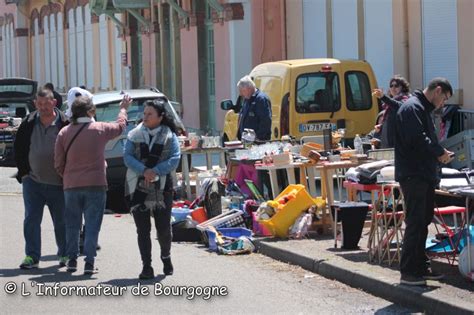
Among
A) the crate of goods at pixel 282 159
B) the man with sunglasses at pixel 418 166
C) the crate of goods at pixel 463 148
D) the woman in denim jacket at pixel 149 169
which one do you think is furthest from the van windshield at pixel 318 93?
the man with sunglasses at pixel 418 166

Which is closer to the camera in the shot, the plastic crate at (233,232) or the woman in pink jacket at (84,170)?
the woman in pink jacket at (84,170)

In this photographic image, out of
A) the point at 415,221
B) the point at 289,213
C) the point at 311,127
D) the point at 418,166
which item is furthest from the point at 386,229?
the point at 311,127

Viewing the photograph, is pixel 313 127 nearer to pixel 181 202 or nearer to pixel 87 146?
pixel 181 202

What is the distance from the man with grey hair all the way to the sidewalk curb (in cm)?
335

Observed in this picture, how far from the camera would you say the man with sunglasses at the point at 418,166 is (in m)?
9.05

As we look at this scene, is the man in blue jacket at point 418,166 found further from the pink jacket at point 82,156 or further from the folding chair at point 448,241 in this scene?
the pink jacket at point 82,156

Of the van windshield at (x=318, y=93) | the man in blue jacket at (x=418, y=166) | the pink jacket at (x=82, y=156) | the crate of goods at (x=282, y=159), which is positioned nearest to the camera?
the man in blue jacket at (x=418, y=166)

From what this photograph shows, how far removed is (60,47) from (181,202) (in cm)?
3234

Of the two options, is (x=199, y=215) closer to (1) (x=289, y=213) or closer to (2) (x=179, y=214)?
(2) (x=179, y=214)

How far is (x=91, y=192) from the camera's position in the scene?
10484 mm

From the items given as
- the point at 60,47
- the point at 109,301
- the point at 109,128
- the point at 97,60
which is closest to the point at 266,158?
the point at 109,128

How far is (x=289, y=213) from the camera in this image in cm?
1223

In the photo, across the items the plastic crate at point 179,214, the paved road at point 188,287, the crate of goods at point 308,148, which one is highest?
the crate of goods at point 308,148

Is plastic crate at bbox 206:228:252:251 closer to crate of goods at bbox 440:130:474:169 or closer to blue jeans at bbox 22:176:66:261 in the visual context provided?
blue jeans at bbox 22:176:66:261
